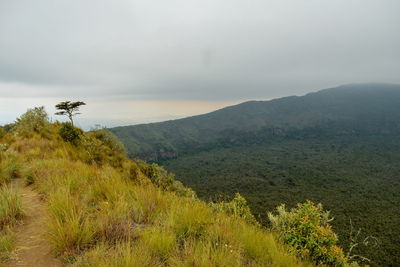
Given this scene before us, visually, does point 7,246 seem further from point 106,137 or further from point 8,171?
point 106,137

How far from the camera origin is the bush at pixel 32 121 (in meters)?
14.0

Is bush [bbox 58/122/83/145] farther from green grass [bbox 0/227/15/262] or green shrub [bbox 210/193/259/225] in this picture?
green grass [bbox 0/227/15/262]

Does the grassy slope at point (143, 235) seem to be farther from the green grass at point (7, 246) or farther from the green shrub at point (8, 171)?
the green shrub at point (8, 171)

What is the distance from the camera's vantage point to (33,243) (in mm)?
2807

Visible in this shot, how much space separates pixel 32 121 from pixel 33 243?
16205 millimetres

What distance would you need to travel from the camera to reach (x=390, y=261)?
49.8 m

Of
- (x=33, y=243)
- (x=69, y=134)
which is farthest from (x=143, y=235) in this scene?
(x=69, y=134)

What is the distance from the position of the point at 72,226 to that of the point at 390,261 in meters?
72.4

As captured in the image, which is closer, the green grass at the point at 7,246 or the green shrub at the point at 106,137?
the green grass at the point at 7,246

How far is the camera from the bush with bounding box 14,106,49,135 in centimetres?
1398

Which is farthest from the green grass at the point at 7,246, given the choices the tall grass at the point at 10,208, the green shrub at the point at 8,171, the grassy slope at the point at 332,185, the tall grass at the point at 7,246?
the grassy slope at the point at 332,185

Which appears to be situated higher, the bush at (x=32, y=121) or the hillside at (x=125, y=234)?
the bush at (x=32, y=121)

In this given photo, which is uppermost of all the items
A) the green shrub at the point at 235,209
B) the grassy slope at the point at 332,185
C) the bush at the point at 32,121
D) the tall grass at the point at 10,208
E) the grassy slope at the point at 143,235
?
the bush at the point at 32,121

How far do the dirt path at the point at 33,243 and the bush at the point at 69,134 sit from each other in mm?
10960
